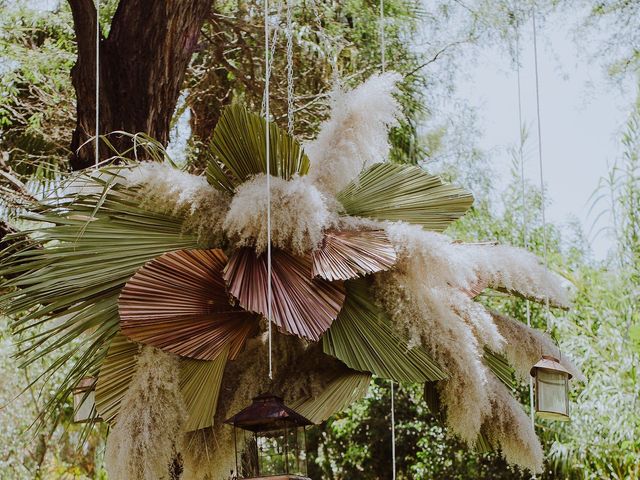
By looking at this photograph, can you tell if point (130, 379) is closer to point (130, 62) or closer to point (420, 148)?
point (130, 62)

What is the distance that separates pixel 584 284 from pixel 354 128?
3.75 m

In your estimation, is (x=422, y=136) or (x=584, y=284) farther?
(x=422, y=136)

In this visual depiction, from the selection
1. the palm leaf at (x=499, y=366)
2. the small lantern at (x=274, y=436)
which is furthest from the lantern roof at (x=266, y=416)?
the palm leaf at (x=499, y=366)

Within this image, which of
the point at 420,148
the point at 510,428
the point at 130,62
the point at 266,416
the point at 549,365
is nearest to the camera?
the point at 266,416

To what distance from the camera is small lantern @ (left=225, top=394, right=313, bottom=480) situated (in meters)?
2.31

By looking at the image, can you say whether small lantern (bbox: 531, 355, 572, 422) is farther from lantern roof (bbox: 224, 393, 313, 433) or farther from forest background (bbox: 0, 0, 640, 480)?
forest background (bbox: 0, 0, 640, 480)

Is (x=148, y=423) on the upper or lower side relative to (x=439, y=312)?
lower

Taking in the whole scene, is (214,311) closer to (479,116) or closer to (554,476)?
(554,476)

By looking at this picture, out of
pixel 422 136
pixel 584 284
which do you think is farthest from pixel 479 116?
pixel 584 284

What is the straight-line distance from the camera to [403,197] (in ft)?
8.66

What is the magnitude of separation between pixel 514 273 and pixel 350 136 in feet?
1.77

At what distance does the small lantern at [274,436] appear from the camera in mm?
2311

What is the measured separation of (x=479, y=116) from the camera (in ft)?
22.4

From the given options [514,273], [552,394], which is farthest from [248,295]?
[552,394]
